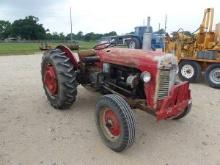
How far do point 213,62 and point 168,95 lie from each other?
5044mm

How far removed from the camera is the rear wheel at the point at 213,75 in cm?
823

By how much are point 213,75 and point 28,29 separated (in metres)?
65.3

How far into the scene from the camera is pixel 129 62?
4188 millimetres

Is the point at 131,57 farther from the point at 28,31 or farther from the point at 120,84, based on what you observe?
the point at 28,31

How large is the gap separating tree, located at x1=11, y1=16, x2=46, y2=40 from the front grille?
66733 millimetres

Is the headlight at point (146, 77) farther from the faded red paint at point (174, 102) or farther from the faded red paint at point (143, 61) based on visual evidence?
the faded red paint at point (174, 102)

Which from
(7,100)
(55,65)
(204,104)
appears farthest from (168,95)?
(7,100)

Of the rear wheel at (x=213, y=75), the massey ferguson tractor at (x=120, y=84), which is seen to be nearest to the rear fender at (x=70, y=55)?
the massey ferguson tractor at (x=120, y=84)

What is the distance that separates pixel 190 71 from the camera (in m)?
8.96

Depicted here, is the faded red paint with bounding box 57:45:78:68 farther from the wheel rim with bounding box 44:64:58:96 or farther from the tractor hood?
the tractor hood

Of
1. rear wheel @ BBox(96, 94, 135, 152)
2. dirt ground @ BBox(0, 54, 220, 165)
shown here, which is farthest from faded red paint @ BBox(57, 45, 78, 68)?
rear wheel @ BBox(96, 94, 135, 152)

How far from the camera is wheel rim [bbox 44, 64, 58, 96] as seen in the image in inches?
207

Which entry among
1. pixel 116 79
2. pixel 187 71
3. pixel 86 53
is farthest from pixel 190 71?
pixel 116 79

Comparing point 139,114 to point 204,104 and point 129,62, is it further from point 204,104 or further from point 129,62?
point 204,104
